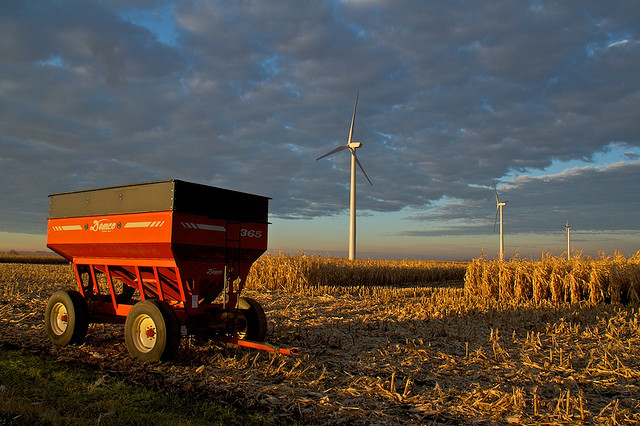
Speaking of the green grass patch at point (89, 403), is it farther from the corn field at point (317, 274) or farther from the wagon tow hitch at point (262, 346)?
the corn field at point (317, 274)

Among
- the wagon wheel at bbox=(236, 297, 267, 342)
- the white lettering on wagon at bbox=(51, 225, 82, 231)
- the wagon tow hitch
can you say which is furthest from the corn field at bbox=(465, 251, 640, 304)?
the white lettering on wagon at bbox=(51, 225, 82, 231)

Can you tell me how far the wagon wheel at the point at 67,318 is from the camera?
28.3 ft

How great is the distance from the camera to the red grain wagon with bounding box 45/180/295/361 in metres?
7.55

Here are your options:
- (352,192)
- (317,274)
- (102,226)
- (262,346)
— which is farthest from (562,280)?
(352,192)

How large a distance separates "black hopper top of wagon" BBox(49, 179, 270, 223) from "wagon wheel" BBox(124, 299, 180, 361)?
1.58m

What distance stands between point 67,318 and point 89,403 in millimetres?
3814

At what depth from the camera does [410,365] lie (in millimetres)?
7484

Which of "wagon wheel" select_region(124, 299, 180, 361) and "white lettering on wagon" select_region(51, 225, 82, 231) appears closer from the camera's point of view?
"wagon wheel" select_region(124, 299, 180, 361)

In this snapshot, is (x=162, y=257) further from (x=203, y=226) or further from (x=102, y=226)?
(x=102, y=226)

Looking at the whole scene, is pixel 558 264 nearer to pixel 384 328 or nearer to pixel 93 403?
pixel 384 328

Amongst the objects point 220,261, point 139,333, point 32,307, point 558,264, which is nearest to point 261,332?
point 220,261

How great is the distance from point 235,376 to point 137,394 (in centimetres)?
135

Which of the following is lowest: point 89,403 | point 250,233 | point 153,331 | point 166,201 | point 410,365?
point 89,403

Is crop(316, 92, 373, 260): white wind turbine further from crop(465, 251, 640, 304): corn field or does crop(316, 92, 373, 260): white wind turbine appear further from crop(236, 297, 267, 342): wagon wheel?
crop(236, 297, 267, 342): wagon wheel
